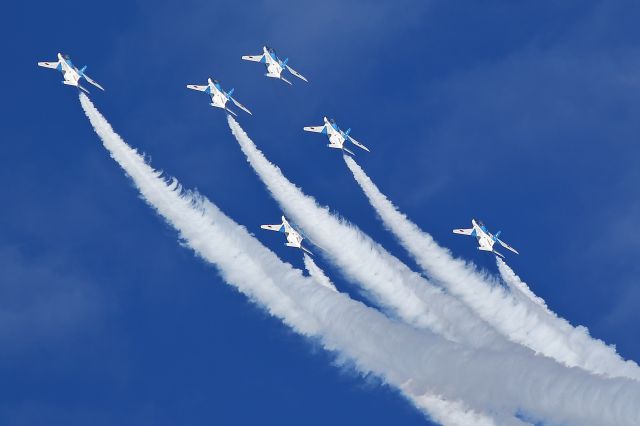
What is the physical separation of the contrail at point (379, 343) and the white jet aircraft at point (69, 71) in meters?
2.61

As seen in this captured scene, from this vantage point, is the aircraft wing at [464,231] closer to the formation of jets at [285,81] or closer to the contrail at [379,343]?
the formation of jets at [285,81]

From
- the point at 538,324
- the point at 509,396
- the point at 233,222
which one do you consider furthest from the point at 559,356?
the point at 233,222

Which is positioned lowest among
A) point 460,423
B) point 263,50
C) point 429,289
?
point 460,423

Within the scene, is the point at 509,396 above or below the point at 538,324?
below

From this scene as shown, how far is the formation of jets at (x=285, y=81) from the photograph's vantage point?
16625 centimetres

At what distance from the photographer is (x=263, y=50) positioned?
177750mm

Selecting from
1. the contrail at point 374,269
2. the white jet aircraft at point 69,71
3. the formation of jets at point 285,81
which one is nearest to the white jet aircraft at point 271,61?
the formation of jets at point 285,81

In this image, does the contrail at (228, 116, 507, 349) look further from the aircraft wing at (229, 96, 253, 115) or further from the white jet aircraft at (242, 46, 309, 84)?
the white jet aircraft at (242, 46, 309, 84)

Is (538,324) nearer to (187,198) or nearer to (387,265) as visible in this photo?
(387,265)

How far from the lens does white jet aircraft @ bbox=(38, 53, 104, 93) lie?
175000 millimetres

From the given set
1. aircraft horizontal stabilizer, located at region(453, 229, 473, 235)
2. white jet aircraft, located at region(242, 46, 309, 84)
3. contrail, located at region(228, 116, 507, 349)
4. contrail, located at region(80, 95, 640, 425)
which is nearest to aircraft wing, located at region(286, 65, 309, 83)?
white jet aircraft, located at region(242, 46, 309, 84)

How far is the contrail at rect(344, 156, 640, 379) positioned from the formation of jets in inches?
169

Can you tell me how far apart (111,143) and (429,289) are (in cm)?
4214

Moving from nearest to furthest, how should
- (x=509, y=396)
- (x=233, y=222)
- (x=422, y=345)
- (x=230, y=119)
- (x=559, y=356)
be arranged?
(x=509, y=396) < (x=422, y=345) < (x=559, y=356) < (x=233, y=222) < (x=230, y=119)
